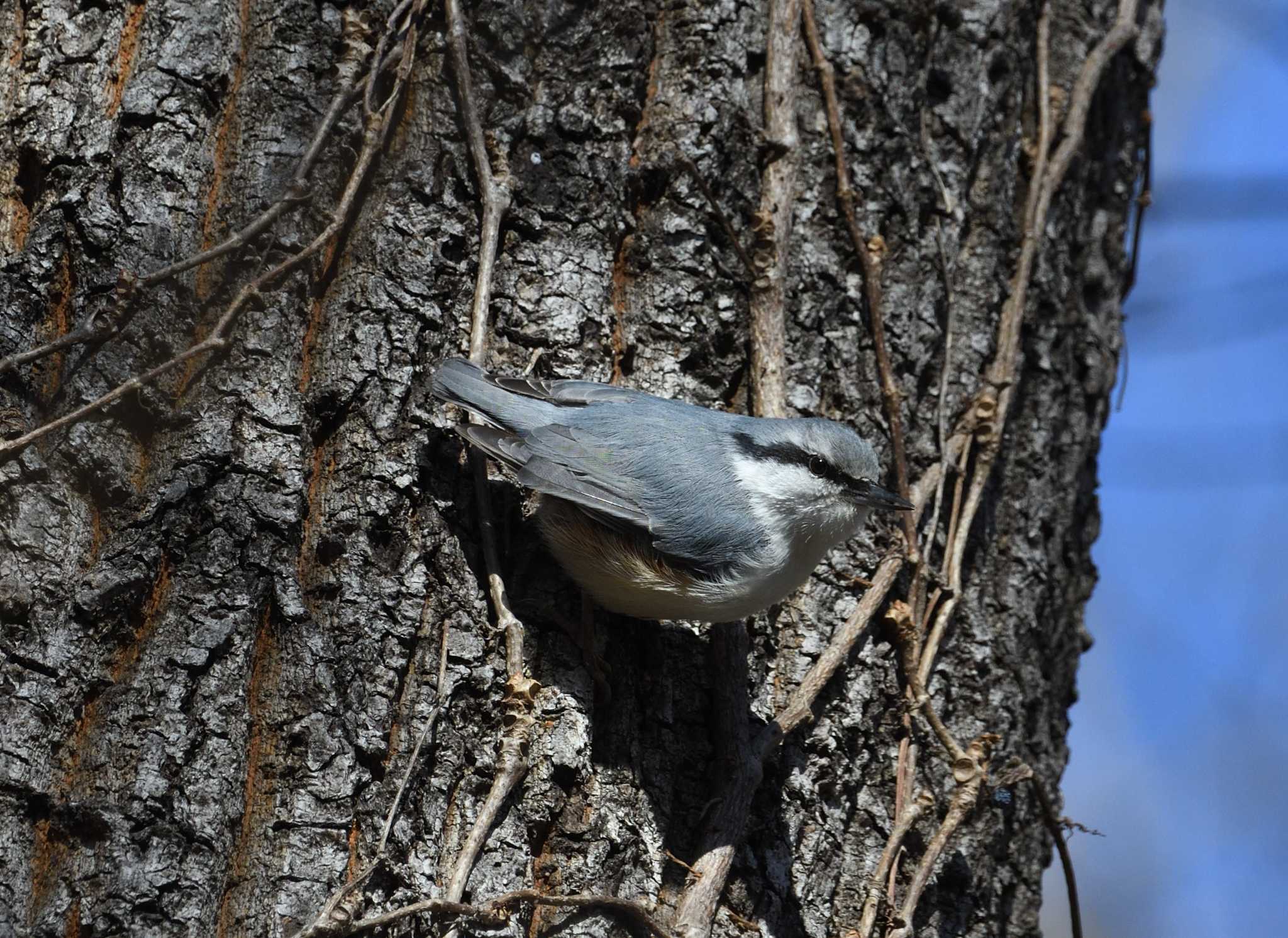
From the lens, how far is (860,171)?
337 cm

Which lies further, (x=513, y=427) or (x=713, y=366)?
(x=713, y=366)

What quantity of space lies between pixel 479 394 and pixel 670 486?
52 centimetres

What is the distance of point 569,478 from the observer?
2.88m

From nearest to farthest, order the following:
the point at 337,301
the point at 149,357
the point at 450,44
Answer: the point at 149,357 < the point at 337,301 < the point at 450,44

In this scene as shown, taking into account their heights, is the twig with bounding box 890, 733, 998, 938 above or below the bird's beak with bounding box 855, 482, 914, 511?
below

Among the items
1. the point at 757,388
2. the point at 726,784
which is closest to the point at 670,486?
the point at 757,388

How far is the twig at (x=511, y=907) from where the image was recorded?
2.28 m

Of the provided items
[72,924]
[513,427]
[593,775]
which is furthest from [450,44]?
[72,924]

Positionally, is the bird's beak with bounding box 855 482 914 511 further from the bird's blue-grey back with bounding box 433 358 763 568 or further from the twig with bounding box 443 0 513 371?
the twig with bounding box 443 0 513 371

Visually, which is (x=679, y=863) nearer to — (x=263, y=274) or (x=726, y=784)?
(x=726, y=784)

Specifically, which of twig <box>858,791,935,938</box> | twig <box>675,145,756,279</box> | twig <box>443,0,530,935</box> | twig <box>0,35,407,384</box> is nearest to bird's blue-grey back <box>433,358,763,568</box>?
twig <box>443,0,530,935</box>

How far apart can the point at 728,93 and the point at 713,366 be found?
0.75 metres

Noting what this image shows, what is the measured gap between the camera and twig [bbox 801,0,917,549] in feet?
10.7

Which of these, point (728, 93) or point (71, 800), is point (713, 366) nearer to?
point (728, 93)
